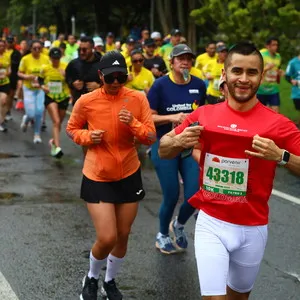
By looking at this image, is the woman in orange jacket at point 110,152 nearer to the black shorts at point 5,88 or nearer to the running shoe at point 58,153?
the running shoe at point 58,153

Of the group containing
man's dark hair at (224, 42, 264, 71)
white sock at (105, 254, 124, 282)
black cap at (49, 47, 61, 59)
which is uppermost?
man's dark hair at (224, 42, 264, 71)

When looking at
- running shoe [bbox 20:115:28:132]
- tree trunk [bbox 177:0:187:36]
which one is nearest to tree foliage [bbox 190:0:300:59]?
running shoe [bbox 20:115:28:132]

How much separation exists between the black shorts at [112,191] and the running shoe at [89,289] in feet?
2.05

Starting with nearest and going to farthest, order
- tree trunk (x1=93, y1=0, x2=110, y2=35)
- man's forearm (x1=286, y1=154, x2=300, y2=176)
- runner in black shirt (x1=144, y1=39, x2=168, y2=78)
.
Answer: man's forearm (x1=286, y1=154, x2=300, y2=176) < runner in black shirt (x1=144, y1=39, x2=168, y2=78) < tree trunk (x1=93, y1=0, x2=110, y2=35)

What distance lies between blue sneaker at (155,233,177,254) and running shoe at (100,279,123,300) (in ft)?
4.42

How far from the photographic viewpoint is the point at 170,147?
4625mm

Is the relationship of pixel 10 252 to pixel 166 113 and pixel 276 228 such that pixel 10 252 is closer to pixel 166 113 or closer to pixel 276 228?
pixel 166 113

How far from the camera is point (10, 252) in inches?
285

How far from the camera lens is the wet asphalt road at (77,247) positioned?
629cm

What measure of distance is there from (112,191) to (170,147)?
1.33m

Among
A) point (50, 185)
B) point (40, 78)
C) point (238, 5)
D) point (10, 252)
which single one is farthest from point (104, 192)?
point (238, 5)

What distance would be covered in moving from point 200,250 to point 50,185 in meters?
6.19

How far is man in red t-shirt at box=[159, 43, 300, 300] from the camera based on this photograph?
4461mm

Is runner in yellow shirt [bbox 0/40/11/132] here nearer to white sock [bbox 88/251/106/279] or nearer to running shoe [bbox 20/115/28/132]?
running shoe [bbox 20/115/28/132]
